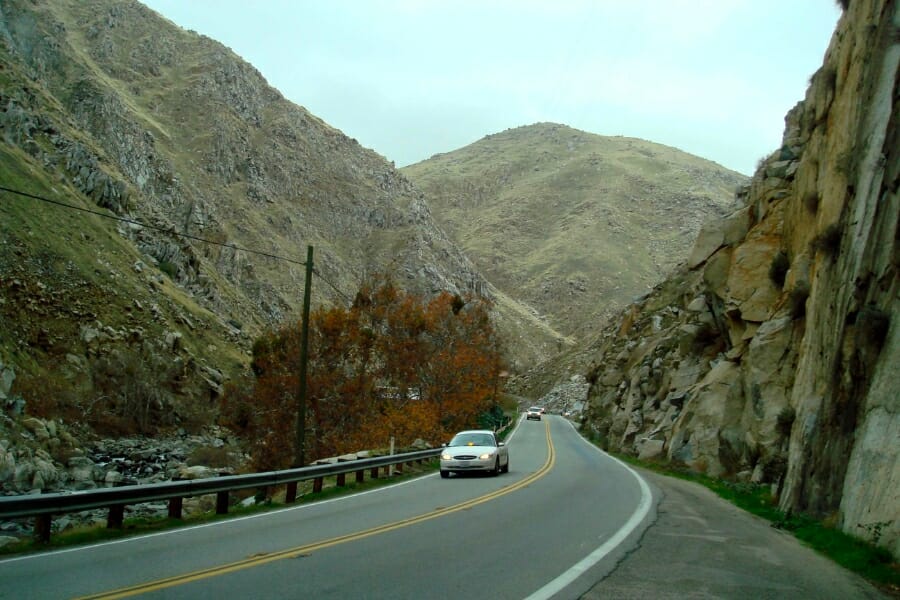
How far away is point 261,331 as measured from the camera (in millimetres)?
69125

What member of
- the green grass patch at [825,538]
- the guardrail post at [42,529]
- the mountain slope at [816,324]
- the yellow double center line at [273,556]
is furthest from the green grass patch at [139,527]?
the mountain slope at [816,324]

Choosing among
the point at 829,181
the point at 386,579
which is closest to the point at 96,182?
the point at 829,181

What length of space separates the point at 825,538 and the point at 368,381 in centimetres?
3648

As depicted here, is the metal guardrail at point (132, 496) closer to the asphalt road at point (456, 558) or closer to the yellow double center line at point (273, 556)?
the asphalt road at point (456, 558)

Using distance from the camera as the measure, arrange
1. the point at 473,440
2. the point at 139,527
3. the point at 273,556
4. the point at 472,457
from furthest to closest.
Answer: the point at 473,440 → the point at 472,457 → the point at 139,527 → the point at 273,556

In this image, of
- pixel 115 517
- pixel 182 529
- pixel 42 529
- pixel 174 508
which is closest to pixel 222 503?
pixel 174 508

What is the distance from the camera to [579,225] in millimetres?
149625

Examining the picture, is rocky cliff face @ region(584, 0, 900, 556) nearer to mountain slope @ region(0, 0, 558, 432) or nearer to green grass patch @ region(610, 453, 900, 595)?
green grass patch @ region(610, 453, 900, 595)

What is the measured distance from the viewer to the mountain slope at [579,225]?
12875 centimetres

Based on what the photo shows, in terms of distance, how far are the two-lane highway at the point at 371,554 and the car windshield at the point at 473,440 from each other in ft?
23.1

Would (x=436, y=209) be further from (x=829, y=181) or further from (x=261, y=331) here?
(x=829, y=181)

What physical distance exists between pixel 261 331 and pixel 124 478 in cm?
3773

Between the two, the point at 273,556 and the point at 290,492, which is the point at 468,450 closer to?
the point at 290,492

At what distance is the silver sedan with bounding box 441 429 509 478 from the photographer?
72.3 feet
